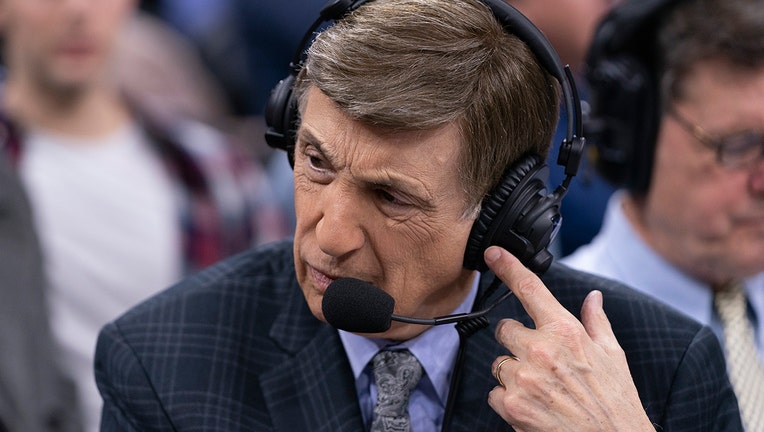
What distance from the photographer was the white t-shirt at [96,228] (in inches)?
113

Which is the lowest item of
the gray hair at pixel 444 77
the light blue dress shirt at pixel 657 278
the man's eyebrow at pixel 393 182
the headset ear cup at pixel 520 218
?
the light blue dress shirt at pixel 657 278

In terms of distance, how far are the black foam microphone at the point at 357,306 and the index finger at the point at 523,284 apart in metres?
0.18

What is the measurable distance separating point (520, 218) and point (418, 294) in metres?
0.18

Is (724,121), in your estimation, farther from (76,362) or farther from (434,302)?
(76,362)

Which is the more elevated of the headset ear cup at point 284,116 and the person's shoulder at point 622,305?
the headset ear cup at point 284,116

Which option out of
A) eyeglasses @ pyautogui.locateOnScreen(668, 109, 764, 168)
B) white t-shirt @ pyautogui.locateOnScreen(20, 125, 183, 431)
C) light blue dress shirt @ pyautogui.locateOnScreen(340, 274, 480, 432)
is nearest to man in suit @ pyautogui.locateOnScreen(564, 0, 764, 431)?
eyeglasses @ pyautogui.locateOnScreen(668, 109, 764, 168)

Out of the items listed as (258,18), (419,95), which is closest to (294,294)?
(419,95)

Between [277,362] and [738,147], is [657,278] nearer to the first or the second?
[738,147]

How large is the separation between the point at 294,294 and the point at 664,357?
596 mm

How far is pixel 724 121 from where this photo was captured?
2176 millimetres

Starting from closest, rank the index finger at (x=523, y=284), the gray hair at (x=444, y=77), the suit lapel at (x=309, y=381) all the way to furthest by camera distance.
Result: 1. the gray hair at (x=444, y=77)
2. the index finger at (x=523, y=284)
3. the suit lapel at (x=309, y=381)

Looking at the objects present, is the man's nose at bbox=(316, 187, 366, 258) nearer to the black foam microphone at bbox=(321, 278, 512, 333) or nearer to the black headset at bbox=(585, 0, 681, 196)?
the black foam microphone at bbox=(321, 278, 512, 333)

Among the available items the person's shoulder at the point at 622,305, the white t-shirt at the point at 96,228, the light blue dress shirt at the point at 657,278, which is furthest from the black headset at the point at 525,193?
the white t-shirt at the point at 96,228

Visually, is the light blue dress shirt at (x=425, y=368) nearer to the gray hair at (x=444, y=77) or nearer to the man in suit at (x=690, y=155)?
the gray hair at (x=444, y=77)
